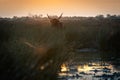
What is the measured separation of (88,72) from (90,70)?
37.4 inches

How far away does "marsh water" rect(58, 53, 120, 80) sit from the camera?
21083 millimetres

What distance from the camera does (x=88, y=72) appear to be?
2292 centimetres

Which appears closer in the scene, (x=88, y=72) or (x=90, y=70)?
(x=88, y=72)

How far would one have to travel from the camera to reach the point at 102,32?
46.9m

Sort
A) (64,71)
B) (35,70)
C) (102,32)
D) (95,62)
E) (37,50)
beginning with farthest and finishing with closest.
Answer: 1. (102,32)
2. (95,62)
3. (64,71)
4. (37,50)
5. (35,70)

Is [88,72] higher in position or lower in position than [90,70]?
lower

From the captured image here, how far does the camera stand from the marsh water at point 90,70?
69.2ft

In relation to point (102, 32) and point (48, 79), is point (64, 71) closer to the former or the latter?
point (48, 79)

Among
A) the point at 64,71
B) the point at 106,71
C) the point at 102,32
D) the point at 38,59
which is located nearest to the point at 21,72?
the point at 38,59

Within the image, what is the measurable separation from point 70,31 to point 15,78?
31.5m

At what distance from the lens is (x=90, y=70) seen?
78.3ft

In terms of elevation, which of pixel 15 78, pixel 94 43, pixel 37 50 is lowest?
pixel 15 78

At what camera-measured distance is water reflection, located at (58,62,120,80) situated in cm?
2098

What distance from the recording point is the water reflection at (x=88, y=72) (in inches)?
826
